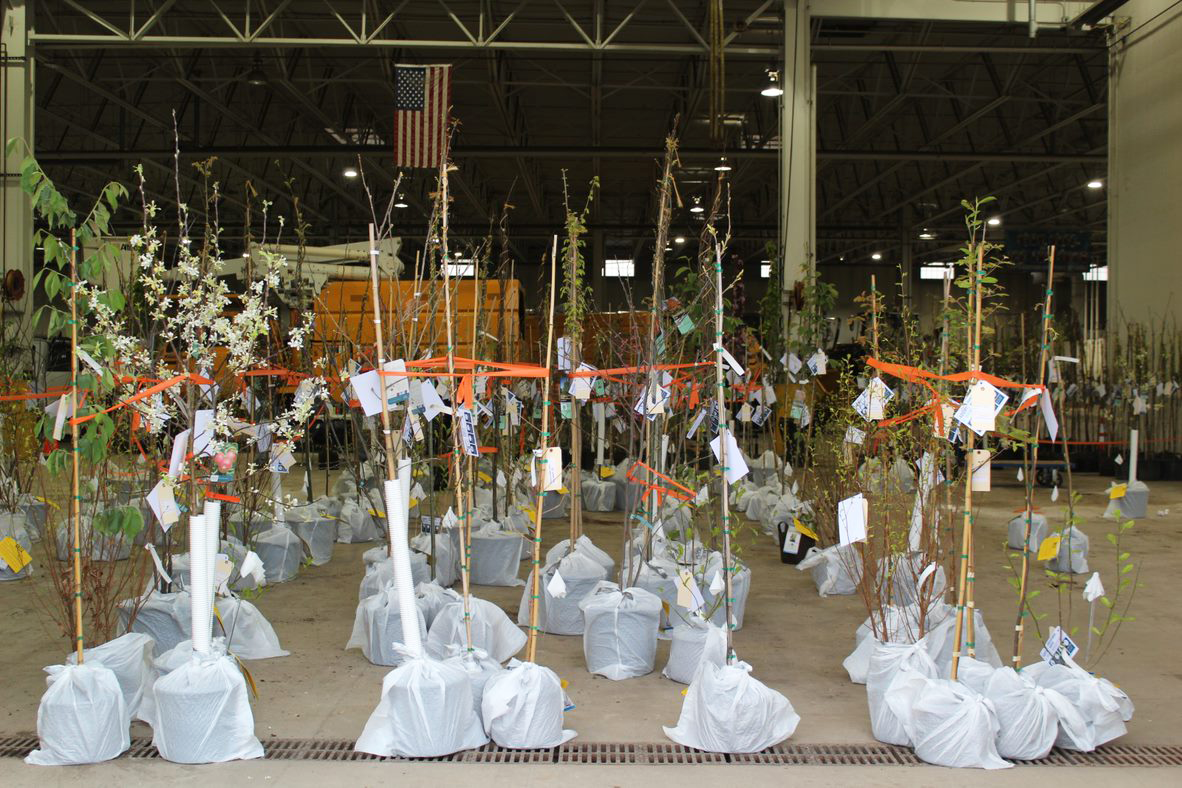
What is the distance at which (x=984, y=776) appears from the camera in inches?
114

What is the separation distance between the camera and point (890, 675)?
3229 millimetres

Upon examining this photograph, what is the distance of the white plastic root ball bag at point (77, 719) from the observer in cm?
291

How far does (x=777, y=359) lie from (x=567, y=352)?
13.1 feet

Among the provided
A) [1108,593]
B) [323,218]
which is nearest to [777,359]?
[1108,593]

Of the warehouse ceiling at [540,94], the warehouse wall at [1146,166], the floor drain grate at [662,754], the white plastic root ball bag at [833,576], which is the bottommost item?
the floor drain grate at [662,754]

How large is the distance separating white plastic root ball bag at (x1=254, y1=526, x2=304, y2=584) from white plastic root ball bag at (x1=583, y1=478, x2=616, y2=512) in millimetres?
3534

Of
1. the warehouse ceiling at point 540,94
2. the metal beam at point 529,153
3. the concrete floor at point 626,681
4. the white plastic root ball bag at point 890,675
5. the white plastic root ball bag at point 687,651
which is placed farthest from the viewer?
the metal beam at point 529,153

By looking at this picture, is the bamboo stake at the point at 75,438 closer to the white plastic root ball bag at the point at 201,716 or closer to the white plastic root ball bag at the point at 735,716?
the white plastic root ball bag at the point at 201,716

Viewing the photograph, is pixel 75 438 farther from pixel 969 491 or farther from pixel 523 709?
pixel 969 491

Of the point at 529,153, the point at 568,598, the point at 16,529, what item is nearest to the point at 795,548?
the point at 568,598

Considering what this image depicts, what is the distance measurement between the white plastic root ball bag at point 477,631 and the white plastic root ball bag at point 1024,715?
68.0 inches

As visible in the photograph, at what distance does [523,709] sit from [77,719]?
4.16 ft

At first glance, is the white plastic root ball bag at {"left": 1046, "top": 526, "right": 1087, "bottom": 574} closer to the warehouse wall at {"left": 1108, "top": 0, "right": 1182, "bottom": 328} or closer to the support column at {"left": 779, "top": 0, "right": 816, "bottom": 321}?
the support column at {"left": 779, "top": 0, "right": 816, "bottom": 321}

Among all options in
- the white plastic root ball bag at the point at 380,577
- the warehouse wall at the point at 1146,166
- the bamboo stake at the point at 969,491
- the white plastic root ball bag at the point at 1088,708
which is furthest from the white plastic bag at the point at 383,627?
the warehouse wall at the point at 1146,166
